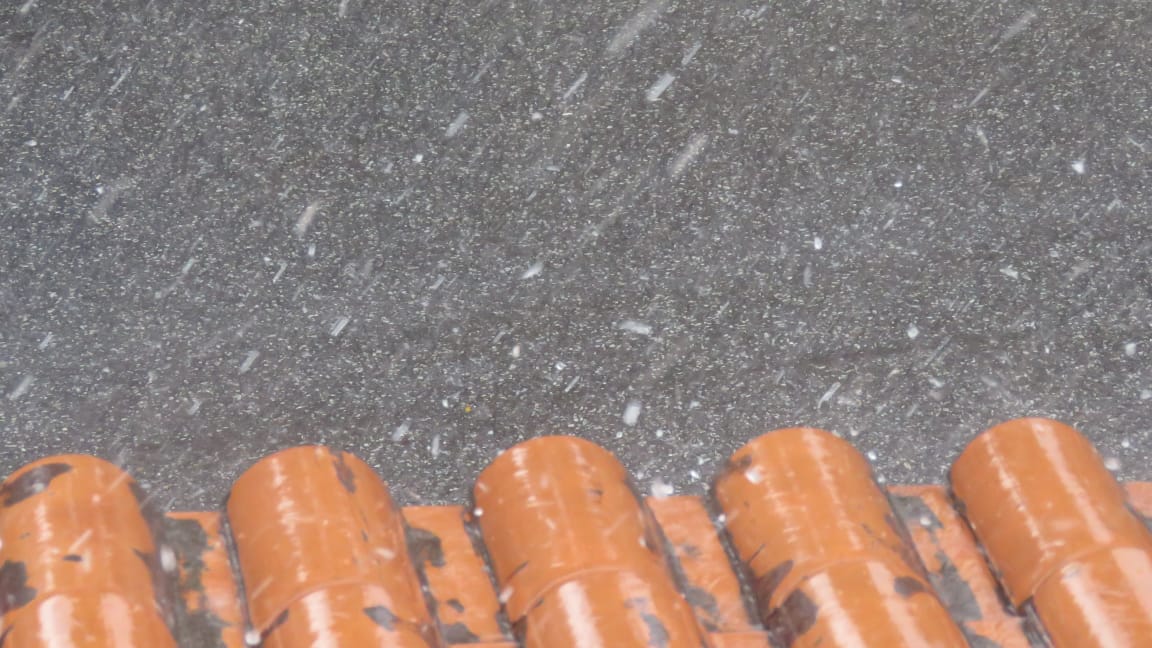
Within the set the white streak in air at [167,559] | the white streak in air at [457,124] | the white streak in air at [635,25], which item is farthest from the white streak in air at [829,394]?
the white streak in air at [167,559]

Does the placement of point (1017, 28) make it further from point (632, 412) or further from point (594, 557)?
point (594, 557)

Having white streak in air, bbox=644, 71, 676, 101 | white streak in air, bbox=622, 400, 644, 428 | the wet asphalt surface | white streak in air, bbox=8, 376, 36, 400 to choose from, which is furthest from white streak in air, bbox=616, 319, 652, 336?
white streak in air, bbox=8, 376, 36, 400

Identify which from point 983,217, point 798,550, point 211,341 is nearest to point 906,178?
point 983,217

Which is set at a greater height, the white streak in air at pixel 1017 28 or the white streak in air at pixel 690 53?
the white streak in air at pixel 690 53

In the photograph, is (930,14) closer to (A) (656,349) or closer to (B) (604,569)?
(A) (656,349)

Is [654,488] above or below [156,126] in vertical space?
below

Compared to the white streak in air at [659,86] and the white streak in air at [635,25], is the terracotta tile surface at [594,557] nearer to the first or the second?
the white streak in air at [659,86]
